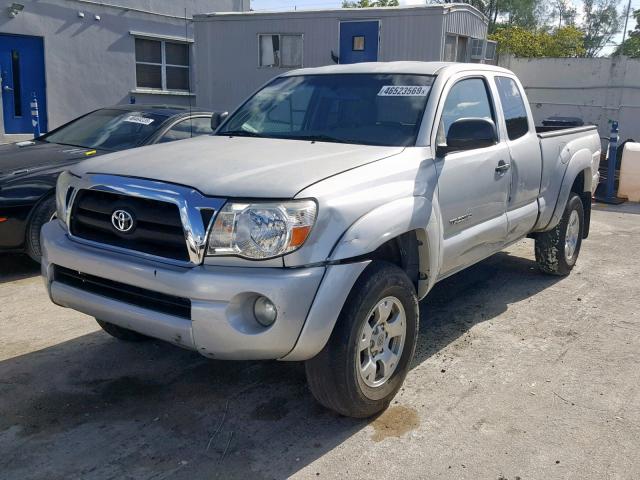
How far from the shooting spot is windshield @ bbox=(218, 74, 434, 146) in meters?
4.16

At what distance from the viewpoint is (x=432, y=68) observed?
4.54m

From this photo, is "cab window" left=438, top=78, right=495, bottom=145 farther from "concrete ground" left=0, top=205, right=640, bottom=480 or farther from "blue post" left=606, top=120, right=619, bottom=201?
"blue post" left=606, top=120, right=619, bottom=201

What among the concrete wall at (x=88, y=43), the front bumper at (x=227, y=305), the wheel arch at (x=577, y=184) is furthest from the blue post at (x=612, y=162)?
the concrete wall at (x=88, y=43)

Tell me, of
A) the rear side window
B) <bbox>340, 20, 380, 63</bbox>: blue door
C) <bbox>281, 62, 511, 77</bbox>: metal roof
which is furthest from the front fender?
<bbox>340, 20, 380, 63</bbox>: blue door

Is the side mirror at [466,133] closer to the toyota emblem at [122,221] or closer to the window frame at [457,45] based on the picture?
the toyota emblem at [122,221]

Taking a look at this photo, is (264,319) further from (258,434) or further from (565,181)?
(565,181)

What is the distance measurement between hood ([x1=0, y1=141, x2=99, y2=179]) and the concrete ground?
123 cm

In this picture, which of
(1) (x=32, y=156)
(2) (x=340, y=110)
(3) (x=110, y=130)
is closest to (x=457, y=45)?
(3) (x=110, y=130)

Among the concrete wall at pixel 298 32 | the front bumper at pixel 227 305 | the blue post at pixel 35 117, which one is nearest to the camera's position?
the front bumper at pixel 227 305

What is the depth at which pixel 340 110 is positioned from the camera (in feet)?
14.5

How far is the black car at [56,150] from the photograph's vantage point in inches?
225

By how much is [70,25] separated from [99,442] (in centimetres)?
1309

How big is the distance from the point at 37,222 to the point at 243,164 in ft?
10.2

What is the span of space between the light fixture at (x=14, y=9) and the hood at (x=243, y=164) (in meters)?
10.9
